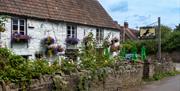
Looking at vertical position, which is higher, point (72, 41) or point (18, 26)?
point (18, 26)

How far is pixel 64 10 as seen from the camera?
24422 millimetres

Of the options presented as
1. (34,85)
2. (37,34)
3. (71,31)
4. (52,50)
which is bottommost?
(34,85)

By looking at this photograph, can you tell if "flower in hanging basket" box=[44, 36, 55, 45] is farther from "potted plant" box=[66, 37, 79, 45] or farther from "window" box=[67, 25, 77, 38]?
"window" box=[67, 25, 77, 38]

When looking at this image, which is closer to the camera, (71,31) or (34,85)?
(34,85)

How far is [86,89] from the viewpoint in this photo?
1092 cm

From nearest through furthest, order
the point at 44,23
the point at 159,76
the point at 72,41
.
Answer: the point at 159,76
the point at 44,23
the point at 72,41

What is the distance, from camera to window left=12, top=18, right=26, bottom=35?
65.4 ft

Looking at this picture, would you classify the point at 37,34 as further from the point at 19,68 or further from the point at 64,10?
the point at 19,68

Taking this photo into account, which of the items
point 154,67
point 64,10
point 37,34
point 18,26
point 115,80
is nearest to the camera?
point 115,80

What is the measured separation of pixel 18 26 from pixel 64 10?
506cm

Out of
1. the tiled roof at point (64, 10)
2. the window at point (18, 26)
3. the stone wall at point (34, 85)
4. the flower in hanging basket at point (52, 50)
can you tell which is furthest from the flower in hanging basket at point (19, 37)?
the stone wall at point (34, 85)

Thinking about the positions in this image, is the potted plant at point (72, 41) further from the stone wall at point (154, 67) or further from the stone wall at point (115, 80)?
the stone wall at point (115, 80)

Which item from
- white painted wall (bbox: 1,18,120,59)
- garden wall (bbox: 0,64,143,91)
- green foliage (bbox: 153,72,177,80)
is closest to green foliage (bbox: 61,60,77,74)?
garden wall (bbox: 0,64,143,91)

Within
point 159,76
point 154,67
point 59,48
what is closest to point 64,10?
point 59,48
